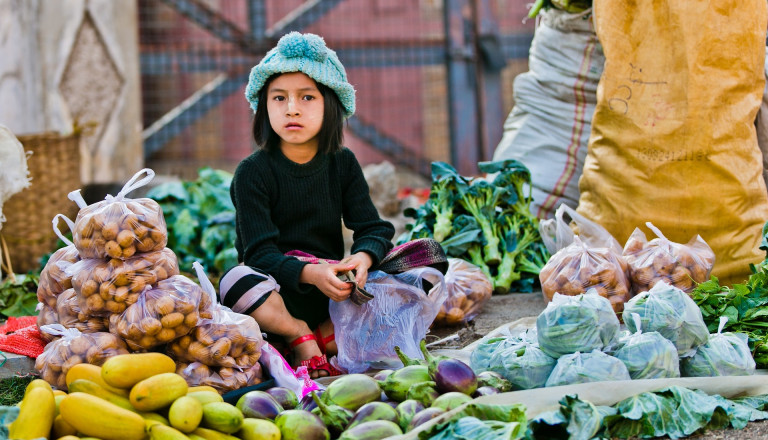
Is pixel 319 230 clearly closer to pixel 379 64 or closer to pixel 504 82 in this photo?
pixel 379 64

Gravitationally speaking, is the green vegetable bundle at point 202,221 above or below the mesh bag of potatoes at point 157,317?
below

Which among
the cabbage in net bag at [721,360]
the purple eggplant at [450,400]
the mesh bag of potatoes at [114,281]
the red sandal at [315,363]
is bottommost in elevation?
the red sandal at [315,363]

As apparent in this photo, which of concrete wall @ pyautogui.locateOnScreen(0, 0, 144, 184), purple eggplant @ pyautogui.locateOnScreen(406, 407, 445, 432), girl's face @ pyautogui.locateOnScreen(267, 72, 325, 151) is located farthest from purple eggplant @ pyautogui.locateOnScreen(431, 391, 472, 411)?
concrete wall @ pyautogui.locateOnScreen(0, 0, 144, 184)

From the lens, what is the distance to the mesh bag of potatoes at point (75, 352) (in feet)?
8.02

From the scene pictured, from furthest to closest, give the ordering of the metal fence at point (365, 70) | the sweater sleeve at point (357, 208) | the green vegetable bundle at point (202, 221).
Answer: the metal fence at point (365, 70)
the green vegetable bundle at point (202, 221)
the sweater sleeve at point (357, 208)

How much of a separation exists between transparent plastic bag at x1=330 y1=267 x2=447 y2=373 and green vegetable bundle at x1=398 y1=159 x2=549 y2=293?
1011 millimetres

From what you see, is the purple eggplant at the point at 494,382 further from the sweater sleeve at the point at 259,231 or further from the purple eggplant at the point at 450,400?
the sweater sleeve at the point at 259,231

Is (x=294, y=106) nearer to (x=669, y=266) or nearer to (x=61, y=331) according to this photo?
(x=61, y=331)

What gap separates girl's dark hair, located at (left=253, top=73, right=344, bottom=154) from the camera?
3078 mm

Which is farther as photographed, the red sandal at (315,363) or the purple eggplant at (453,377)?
the red sandal at (315,363)

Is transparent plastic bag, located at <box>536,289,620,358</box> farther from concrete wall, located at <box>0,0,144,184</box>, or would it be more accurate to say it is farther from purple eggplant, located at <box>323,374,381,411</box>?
concrete wall, located at <box>0,0,144,184</box>

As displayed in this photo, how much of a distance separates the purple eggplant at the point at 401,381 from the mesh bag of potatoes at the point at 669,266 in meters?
1.40

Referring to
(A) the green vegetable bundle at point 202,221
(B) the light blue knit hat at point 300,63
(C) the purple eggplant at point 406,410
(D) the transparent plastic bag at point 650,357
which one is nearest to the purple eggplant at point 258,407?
(C) the purple eggplant at point 406,410

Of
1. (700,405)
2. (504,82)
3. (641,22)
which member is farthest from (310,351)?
(504,82)
